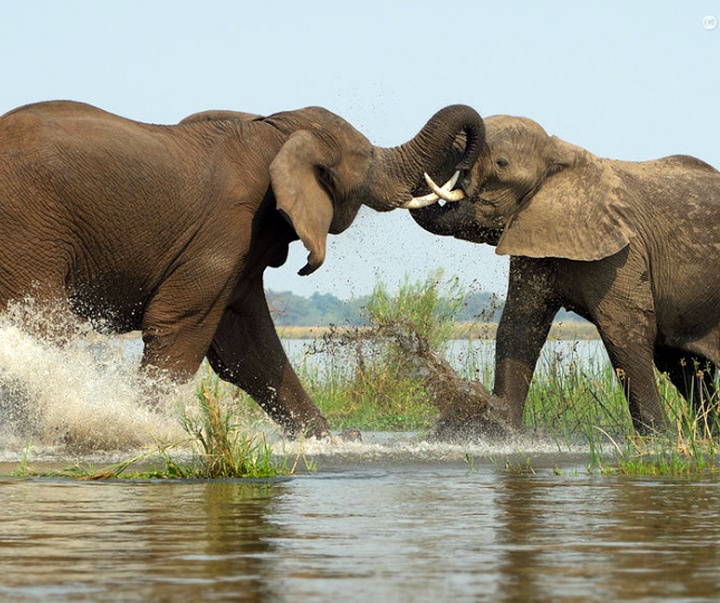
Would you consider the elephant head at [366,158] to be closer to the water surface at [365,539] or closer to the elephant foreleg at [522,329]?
the elephant foreleg at [522,329]

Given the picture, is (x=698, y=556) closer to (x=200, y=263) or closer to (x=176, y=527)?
(x=176, y=527)

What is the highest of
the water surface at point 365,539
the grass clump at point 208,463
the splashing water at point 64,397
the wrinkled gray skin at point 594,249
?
the wrinkled gray skin at point 594,249

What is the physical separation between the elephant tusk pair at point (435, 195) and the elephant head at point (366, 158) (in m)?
0.01

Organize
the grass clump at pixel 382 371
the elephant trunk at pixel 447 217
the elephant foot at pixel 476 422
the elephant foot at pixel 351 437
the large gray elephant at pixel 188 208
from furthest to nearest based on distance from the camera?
the grass clump at pixel 382 371
the elephant trunk at pixel 447 217
the elephant foot at pixel 476 422
the elephant foot at pixel 351 437
the large gray elephant at pixel 188 208

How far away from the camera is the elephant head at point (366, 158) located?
33.2 ft

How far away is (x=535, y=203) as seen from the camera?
35.9ft

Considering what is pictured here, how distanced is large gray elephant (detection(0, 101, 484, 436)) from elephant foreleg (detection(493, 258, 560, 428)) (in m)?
1.12

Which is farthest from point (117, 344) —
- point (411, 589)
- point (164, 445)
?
point (411, 589)

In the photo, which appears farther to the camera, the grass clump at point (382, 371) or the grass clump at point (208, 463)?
the grass clump at point (382, 371)

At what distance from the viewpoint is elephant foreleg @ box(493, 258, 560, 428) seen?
35.8ft

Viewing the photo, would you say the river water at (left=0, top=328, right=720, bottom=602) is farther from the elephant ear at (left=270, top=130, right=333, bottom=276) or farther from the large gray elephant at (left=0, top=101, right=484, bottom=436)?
the elephant ear at (left=270, top=130, right=333, bottom=276)

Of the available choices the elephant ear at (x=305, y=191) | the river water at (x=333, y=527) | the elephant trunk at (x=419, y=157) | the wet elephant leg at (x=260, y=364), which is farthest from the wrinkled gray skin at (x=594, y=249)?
the river water at (x=333, y=527)

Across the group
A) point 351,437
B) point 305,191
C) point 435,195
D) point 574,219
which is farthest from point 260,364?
point 574,219

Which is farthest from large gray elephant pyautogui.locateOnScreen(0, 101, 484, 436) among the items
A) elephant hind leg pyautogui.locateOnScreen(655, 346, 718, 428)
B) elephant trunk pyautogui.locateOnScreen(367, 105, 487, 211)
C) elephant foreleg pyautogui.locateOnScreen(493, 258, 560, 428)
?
elephant hind leg pyautogui.locateOnScreen(655, 346, 718, 428)
